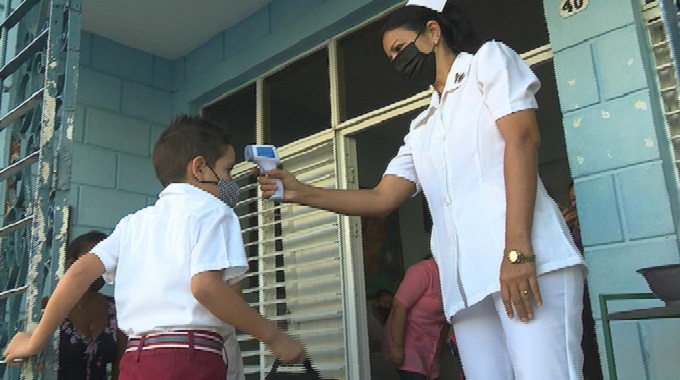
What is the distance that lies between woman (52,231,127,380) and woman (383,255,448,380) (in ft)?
5.52

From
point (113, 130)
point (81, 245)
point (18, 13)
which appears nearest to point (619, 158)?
point (81, 245)

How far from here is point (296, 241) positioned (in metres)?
3.87

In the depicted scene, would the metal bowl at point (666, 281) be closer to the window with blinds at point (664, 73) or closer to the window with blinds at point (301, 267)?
the window with blinds at point (664, 73)

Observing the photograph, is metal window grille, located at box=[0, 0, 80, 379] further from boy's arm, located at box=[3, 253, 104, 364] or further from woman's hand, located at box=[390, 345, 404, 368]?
woman's hand, located at box=[390, 345, 404, 368]

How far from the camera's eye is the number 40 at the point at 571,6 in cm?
256

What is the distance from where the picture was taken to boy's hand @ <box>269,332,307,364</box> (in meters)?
1.48

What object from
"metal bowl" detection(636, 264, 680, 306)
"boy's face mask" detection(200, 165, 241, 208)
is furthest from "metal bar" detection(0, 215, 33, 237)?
"metal bowl" detection(636, 264, 680, 306)

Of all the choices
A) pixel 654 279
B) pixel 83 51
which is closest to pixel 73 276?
pixel 654 279

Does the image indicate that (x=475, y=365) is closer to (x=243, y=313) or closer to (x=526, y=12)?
(x=243, y=313)

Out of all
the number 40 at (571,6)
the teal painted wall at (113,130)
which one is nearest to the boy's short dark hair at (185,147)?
the number 40 at (571,6)

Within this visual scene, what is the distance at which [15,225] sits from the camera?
1.87 meters

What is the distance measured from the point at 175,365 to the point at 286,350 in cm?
27

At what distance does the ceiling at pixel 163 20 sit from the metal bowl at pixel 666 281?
3072 millimetres

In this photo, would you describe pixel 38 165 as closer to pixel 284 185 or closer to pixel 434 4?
pixel 284 185
